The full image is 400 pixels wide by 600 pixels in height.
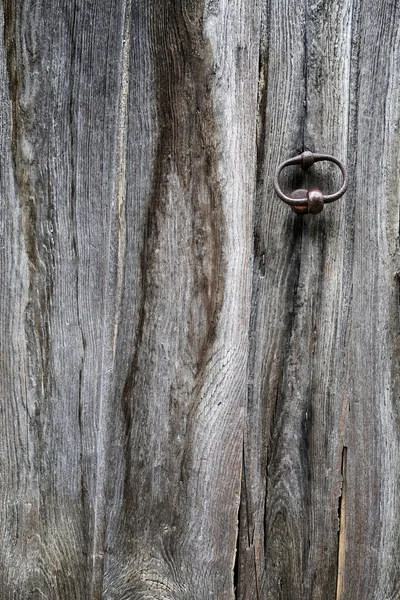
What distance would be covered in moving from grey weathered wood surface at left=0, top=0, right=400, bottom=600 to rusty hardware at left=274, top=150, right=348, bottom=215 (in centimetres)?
4

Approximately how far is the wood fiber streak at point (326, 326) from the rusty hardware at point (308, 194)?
3 cm

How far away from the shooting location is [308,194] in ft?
2.62

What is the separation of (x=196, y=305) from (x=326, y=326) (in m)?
0.21

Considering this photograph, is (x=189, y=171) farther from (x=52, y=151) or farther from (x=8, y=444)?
(x=8, y=444)

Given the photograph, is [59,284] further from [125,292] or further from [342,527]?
[342,527]

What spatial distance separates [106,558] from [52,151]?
2.15ft

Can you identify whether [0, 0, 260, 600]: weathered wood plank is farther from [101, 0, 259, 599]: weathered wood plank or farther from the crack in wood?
the crack in wood

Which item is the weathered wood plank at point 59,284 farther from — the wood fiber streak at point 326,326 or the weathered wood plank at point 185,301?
the wood fiber streak at point 326,326

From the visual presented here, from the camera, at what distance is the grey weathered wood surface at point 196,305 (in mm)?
848

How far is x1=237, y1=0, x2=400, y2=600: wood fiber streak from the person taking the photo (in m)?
0.85

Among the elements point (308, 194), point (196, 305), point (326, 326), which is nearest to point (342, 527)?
point (326, 326)

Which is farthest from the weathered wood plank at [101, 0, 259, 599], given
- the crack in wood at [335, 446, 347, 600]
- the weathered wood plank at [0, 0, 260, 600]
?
the crack in wood at [335, 446, 347, 600]

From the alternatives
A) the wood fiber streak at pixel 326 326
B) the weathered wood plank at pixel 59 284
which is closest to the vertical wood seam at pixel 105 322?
the weathered wood plank at pixel 59 284

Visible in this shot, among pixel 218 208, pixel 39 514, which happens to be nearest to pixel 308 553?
pixel 39 514
